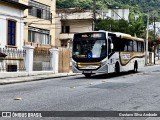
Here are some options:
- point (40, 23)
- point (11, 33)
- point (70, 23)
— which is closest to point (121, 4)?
point (70, 23)

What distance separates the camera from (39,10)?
142 ft

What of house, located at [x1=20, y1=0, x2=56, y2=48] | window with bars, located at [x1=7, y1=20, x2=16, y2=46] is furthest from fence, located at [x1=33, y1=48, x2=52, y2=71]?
house, located at [x1=20, y1=0, x2=56, y2=48]

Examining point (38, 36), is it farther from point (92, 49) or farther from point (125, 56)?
point (92, 49)

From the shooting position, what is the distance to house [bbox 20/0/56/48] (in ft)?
133

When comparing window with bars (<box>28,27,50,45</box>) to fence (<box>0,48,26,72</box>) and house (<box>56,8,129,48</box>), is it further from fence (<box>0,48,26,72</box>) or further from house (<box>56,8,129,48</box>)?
fence (<box>0,48,26,72</box>)

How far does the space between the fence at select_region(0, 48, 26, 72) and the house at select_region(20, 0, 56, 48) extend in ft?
45.3

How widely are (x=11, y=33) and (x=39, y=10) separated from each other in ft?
47.5

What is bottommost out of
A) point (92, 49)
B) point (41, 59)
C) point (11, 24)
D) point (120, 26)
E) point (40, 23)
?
point (41, 59)

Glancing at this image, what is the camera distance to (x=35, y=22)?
41938 mm

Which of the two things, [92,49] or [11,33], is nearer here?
[92,49]

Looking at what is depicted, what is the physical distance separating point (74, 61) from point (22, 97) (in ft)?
35.8

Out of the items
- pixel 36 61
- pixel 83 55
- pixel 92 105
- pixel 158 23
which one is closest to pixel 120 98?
pixel 92 105

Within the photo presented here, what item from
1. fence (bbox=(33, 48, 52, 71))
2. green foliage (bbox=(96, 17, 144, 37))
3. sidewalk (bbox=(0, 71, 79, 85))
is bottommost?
sidewalk (bbox=(0, 71, 79, 85))

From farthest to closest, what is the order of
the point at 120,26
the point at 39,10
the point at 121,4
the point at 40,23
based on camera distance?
the point at 121,4 → the point at 120,26 → the point at 39,10 → the point at 40,23
